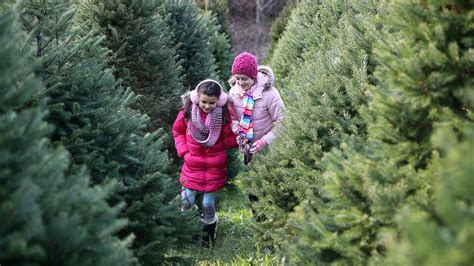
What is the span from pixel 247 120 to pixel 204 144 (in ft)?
1.76

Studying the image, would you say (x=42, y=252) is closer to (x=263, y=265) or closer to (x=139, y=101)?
(x=263, y=265)

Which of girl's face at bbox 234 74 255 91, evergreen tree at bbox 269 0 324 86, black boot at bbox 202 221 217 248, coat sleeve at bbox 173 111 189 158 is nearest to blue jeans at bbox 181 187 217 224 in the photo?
black boot at bbox 202 221 217 248

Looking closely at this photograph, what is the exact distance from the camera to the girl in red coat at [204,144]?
564 centimetres

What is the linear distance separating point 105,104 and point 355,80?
76.0 inches

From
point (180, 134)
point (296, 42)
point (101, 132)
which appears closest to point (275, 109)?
point (180, 134)

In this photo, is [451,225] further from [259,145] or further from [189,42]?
[189,42]

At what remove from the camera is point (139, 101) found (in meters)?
7.26

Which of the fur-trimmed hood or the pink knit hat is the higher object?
the pink knit hat

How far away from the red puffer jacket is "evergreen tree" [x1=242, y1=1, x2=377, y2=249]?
575 mm

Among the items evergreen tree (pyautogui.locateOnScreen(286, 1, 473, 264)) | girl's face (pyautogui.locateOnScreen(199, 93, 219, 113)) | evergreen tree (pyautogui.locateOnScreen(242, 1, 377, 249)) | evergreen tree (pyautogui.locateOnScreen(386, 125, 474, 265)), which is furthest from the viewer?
girl's face (pyautogui.locateOnScreen(199, 93, 219, 113))

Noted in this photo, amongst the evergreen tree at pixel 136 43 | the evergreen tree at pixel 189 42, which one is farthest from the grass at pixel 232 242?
the evergreen tree at pixel 189 42

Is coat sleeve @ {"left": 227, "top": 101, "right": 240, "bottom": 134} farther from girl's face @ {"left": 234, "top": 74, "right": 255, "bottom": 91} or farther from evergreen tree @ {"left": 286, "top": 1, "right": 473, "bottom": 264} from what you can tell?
evergreen tree @ {"left": 286, "top": 1, "right": 473, "bottom": 264}

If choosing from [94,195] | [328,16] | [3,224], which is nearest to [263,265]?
[94,195]

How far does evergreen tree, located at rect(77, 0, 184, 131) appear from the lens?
684 cm
